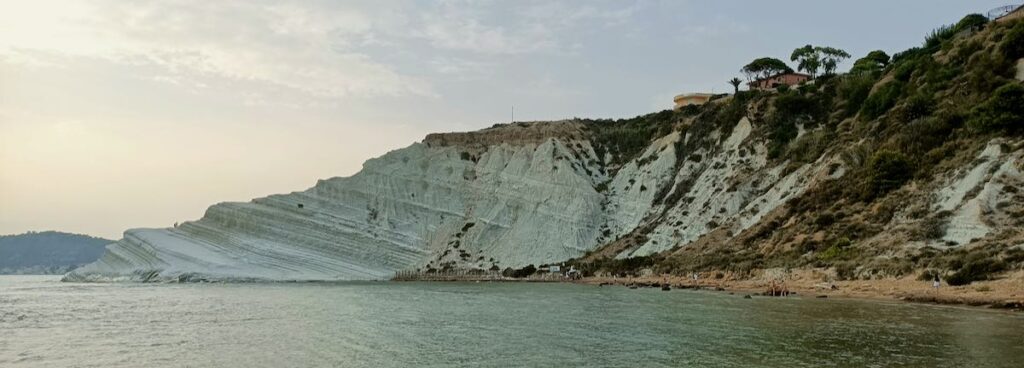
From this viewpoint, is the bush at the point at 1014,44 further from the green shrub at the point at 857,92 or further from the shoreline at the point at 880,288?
the shoreline at the point at 880,288

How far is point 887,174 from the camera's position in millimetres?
46625

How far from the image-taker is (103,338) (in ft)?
81.5

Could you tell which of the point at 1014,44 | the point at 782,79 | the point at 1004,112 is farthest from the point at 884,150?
the point at 782,79

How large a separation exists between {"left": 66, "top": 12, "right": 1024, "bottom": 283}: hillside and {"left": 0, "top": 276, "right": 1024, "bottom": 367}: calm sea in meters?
10.3

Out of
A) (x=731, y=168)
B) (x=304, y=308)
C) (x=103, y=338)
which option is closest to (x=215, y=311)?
(x=304, y=308)

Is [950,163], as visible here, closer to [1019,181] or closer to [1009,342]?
[1019,181]

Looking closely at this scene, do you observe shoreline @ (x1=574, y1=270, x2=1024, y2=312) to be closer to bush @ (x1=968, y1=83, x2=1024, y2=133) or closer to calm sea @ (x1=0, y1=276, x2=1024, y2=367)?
calm sea @ (x1=0, y1=276, x2=1024, y2=367)

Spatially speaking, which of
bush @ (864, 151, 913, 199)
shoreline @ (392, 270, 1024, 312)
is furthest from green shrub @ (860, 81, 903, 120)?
shoreline @ (392, 270, 1024, 312)

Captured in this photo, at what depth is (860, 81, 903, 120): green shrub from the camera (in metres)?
57.0

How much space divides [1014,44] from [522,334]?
4352 centimetres

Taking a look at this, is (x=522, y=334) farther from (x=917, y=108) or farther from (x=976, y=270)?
(x=917, y=108)

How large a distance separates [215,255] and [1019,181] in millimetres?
63411

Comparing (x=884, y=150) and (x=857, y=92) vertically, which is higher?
(x=857, y=92)

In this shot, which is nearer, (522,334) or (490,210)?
(522,334)
